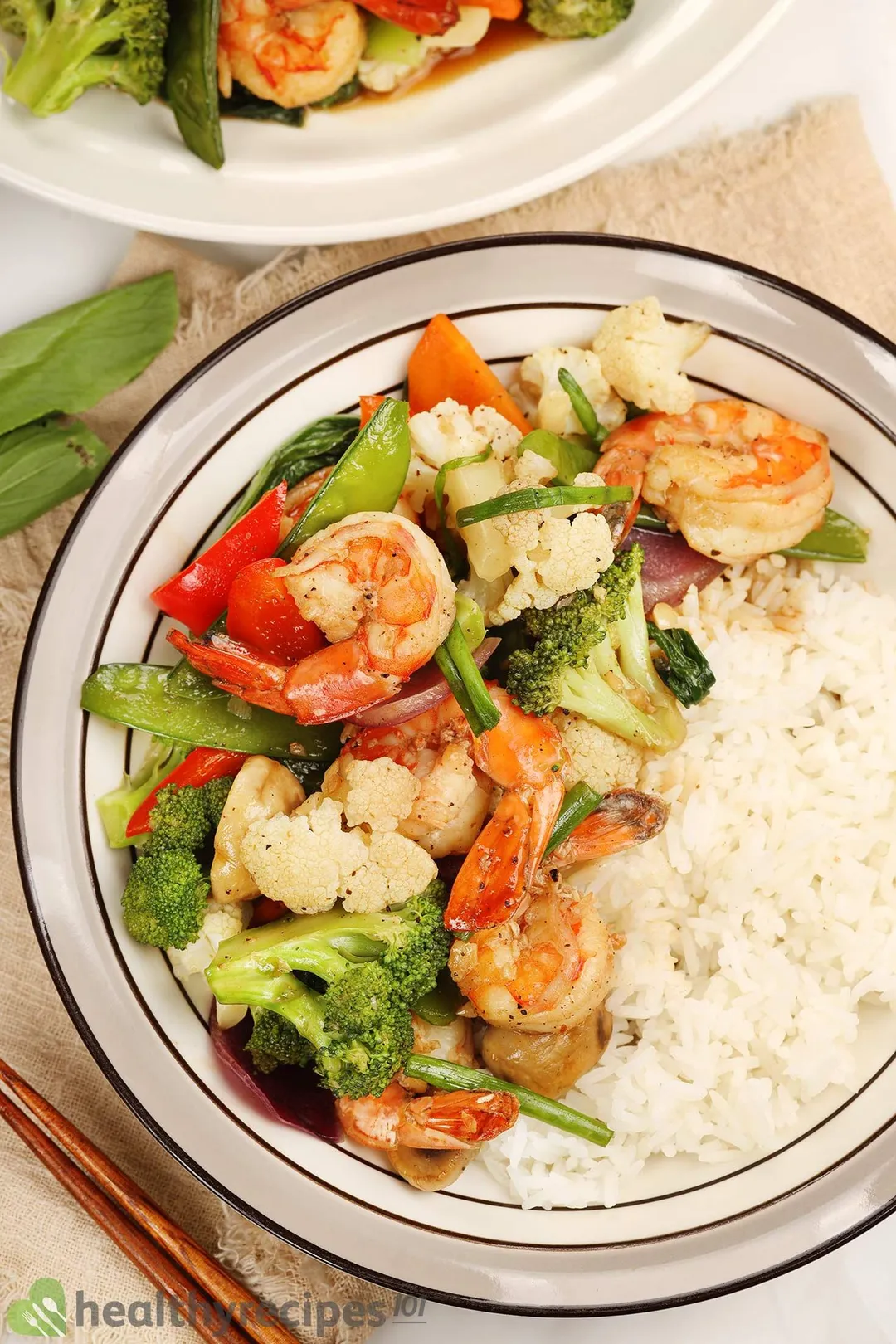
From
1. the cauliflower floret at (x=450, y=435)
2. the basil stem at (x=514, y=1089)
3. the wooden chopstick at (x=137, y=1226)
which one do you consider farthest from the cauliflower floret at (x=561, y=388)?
the wooden chopstick at (x=137, y=1226)

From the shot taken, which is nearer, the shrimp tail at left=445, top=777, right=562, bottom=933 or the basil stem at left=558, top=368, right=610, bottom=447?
the shrimp tail at left=445, top=777, right=562, bottom=933

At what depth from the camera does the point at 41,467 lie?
8.85 feet

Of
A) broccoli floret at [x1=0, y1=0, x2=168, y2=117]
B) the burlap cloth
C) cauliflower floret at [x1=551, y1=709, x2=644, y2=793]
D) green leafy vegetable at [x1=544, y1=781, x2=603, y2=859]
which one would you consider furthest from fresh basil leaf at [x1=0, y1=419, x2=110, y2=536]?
green leafy vegetable at [x1=544, y1=781, x2=603, y2=859]

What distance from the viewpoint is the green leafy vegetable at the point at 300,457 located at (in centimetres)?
252

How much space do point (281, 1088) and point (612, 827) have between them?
99 cm

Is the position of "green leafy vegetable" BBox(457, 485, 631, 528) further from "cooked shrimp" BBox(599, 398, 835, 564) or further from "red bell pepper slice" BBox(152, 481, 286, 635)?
"red bell pepper slice" BBox(152, 481, 286, 635)

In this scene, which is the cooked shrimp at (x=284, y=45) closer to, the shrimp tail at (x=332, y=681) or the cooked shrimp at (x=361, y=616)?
the cooked shrimp at (x=361, y=616)

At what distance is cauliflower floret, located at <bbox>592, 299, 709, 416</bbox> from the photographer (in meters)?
2.43

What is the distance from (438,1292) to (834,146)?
3171 millimetres

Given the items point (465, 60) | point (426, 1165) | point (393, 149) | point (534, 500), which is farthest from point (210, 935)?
point (465, 60)

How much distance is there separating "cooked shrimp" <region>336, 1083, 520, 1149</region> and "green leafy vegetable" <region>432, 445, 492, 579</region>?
118cm

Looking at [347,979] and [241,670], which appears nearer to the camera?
[241,670]

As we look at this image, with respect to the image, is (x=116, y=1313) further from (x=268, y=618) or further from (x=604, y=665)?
(x=604, y=665)

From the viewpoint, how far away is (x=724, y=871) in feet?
8.36
